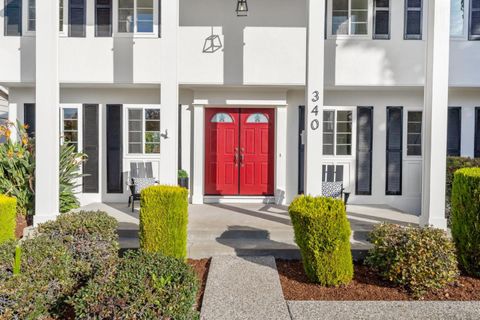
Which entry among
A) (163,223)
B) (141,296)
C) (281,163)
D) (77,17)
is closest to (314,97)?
(281,163)

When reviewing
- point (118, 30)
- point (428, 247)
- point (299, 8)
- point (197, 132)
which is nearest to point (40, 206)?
point (197, 132)

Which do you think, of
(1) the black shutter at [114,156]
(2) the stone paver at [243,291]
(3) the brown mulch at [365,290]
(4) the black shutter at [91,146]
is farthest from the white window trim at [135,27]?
(3) the brown mulch at [365,290]

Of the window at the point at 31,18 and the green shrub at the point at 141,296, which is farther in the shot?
the window at the point at 31,18

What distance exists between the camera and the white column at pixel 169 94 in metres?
6.02

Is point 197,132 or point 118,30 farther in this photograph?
point 197,132

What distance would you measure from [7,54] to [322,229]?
303 inches

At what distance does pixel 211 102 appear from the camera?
27.7 feet

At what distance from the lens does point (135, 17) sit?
8055mm

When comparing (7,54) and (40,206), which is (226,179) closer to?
(40,206)

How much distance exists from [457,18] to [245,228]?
270 inches

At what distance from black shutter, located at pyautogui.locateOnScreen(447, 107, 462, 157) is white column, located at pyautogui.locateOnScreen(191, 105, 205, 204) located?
601 cm

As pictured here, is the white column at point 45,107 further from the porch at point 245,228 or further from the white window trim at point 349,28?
the white window trim at point 349,28

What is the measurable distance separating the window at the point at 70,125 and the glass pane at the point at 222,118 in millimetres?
3372

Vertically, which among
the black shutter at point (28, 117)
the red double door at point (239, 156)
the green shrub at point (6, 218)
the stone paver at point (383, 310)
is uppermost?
the black shutter at point (28, 117)
